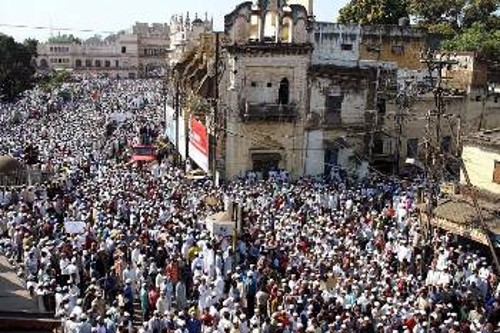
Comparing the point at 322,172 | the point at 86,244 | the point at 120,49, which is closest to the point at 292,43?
the point at 322,172

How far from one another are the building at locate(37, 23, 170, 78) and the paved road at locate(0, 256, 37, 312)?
8935cm

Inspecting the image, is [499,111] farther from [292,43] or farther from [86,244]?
[86,244]

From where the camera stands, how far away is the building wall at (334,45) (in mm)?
34531

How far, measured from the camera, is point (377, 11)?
4700 centimetres

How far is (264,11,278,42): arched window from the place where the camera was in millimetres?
31170

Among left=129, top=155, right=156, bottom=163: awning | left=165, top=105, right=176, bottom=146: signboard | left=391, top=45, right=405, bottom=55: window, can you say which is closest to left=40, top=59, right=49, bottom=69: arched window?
left=165, top=105, right=176, bottom=146: signboard

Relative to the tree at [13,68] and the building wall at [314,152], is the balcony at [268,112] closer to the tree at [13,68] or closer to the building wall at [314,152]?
the building wall at [314,152]

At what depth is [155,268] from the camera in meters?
17.6

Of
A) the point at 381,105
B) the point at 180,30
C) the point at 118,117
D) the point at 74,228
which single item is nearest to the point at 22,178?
the point at 74,228

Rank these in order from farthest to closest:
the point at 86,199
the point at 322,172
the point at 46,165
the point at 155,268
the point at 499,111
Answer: the point at 499,111 → the point at 322,172 → the point at 46,165 → the point at 86,199 → the point at 155,268

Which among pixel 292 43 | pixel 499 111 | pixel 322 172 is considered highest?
pixel 292 43

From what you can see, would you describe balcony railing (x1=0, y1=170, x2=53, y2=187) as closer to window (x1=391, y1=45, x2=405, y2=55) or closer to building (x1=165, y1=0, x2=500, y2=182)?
building (x1=165, y1=0, x2=500, y2=182)

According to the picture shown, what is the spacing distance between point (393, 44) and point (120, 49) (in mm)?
75808

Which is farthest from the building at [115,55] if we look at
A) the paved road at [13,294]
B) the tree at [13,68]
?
the paved road at [13,294]
